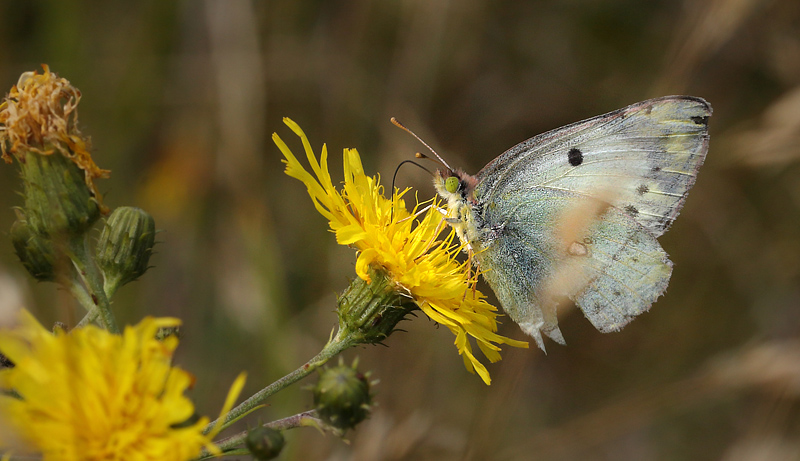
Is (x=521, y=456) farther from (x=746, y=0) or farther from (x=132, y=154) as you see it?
(x=132, y=154)

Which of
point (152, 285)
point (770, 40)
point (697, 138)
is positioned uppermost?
point (770, 40)

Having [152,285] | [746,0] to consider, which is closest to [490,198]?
[746,0]

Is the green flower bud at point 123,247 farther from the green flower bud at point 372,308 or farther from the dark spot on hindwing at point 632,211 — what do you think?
the dark spot on hindwing at point 632,211

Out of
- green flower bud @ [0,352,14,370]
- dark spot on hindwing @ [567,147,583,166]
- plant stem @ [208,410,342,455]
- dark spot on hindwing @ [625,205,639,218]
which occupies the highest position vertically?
dark spot on hindwing @ [567,147,583,166]

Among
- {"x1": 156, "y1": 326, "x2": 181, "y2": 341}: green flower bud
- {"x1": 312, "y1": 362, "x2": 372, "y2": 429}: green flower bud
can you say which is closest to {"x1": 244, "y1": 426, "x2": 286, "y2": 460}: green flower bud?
{"x1": 312, "y1": 362, "x2": 372, "y2": 429}: green flower bud

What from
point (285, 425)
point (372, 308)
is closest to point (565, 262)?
point (372, 308)

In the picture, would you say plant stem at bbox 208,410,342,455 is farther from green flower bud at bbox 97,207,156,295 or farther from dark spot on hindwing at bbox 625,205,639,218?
dark spot on hindwing at bbox 625,205,639,218

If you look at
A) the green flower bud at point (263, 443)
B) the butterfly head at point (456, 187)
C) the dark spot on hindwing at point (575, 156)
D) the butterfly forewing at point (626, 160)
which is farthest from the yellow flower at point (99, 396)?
the dark spot on hindwing at point (575, 156)
